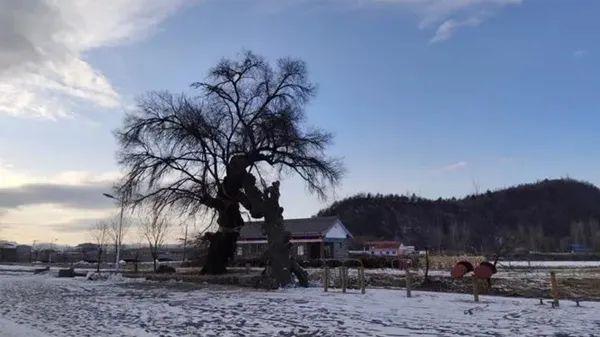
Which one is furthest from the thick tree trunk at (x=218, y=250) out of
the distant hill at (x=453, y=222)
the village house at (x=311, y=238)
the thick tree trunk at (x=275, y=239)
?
the distant hill at (x=453, y=222)

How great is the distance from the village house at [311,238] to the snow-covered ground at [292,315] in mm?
52525

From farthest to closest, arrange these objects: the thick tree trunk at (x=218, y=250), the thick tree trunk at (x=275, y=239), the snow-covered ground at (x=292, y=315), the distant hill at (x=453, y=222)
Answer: the distant hill at (x=453, y=222) < the thick tree trunk at (x=218, y=250) < the thick tree trunk at (x=275, y=239) < the snow-covered ground at (x=292, y=315)

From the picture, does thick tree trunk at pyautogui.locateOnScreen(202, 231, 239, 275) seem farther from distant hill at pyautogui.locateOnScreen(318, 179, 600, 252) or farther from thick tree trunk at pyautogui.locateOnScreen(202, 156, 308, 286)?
distant hill at pyautogui.locateOnScreen(318, 179, 600, 252)

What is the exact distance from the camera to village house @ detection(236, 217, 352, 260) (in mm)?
75500

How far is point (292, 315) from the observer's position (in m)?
15.8

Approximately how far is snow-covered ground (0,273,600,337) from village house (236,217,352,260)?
5252 centimetres

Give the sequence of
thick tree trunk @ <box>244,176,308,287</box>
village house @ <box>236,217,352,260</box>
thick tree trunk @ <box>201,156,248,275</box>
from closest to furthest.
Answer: thick tree trunk @ <box>244,176,308,287</box>
thick tree trunk @ <box>201,156,248,275</box>
village house @ <box>236,217,352,260</box>

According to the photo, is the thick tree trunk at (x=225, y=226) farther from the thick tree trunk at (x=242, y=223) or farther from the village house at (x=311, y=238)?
the village house at (x=311, y=238)

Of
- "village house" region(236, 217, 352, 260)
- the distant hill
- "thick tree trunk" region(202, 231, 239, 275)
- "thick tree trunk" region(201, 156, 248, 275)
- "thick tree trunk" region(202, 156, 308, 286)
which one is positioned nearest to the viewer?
"thick tree trunk" region(202, 156, 308, 286)

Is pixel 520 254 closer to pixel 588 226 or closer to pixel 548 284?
pixel 548 284

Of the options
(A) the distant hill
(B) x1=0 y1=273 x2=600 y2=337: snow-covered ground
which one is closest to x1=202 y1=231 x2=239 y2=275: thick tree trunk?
(B) x1=0 y1=273 x2=600 y2=337: snow-covered ground

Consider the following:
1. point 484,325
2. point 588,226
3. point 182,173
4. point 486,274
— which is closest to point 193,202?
point 182,173

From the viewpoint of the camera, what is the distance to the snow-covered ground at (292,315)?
13.1m

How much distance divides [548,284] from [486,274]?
15.9 feet
